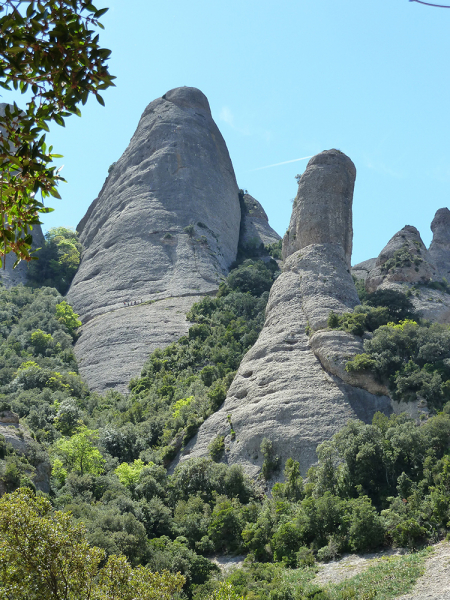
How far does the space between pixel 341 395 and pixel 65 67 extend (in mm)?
27759

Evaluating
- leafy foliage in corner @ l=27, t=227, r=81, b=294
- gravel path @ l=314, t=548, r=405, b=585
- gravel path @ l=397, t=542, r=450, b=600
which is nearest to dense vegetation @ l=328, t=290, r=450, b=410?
gravel path @ l=314, t=548, r=405, b=585

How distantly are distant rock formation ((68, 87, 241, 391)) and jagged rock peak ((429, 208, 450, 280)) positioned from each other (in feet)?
74.0

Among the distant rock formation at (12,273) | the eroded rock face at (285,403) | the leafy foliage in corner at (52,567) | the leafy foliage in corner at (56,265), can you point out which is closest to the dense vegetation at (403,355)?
the eroded rock face at (285,403)

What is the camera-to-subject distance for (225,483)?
2897cm

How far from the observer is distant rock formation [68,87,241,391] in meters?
54.9

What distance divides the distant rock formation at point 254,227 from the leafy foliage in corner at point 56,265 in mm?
20593

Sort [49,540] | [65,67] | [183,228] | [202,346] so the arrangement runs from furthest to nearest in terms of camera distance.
A: [183,228]
[202,346]
[49,540]
[65,67]

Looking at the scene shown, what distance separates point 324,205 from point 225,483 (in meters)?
23.7

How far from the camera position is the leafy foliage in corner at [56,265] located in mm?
71562

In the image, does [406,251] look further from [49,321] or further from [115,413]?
[49,321]

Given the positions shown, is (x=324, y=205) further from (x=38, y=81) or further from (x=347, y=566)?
(x=38, y=81)

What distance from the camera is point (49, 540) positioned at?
11445 millimetres

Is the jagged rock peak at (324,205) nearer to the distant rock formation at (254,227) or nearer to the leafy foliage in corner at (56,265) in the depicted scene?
the distant rock formation at (254,227)

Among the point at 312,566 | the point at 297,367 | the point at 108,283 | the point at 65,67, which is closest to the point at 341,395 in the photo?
the point at 297,367
